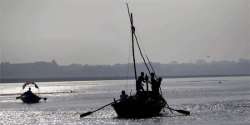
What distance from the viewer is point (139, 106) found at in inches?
2152

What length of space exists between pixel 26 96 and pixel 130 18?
175 ft

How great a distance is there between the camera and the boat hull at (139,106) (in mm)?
53966

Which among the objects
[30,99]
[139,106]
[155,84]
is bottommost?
[139,106]

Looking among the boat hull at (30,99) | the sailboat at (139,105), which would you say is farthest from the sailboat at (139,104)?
the boat hull at (30,99)

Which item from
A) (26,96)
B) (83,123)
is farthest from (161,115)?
(26,96)

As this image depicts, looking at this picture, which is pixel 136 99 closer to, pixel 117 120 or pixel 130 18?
pixel 117 120

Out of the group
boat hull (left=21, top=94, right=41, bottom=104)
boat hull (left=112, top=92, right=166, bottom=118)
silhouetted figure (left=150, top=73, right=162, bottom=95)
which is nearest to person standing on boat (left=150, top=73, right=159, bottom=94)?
silhouetted figure (left=150, top=73, right=162, bottom=95)

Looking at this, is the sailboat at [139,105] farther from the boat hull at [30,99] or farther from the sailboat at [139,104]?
the boat hull at [30,99]

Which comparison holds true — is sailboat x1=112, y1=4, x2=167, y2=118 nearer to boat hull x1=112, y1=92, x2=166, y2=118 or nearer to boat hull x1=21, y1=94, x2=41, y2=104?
boat hull x1=112, y1=92, x2=166, y2=118

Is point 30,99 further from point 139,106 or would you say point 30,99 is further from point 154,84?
point 139,106

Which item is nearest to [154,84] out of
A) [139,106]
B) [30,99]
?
[139,106]

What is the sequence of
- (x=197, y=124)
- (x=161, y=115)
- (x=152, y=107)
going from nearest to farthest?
1. (x=197, y=124)
2. (x=152, y=107)
3. (x=161, y=115)

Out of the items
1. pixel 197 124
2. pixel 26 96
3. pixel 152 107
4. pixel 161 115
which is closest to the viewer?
pixel 197 124

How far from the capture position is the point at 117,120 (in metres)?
56.7
